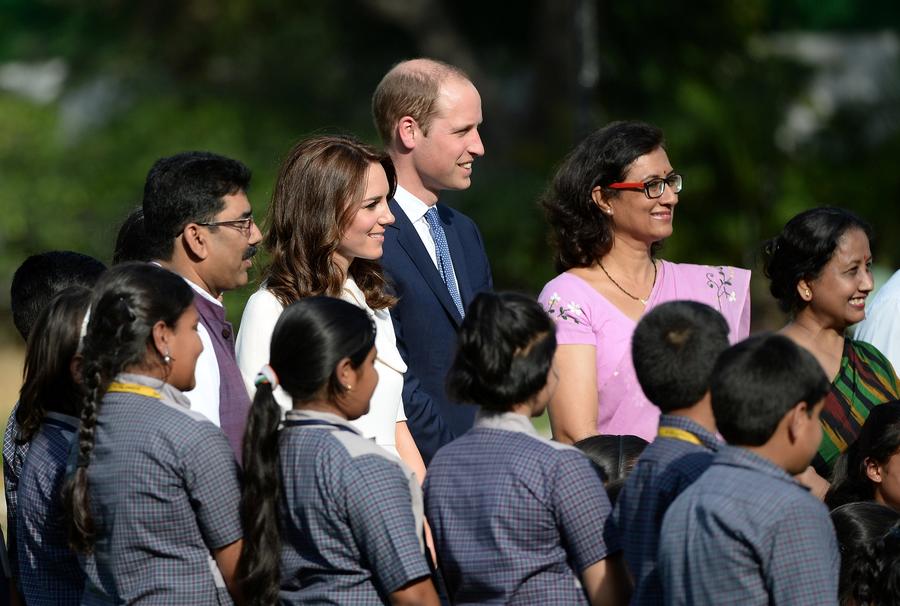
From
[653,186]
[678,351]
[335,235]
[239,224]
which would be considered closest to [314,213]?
[335,235]

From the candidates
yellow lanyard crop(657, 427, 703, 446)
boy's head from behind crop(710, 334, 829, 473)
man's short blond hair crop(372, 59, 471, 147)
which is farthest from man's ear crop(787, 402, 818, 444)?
man's short blond hair crop(372, 59, 471, 147)

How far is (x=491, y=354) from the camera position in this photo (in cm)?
317

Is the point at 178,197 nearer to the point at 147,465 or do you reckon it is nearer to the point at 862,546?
the point at 147,465

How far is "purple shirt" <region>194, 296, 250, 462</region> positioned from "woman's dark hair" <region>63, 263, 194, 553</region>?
17.2 inches

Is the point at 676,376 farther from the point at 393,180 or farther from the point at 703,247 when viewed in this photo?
the point at 703,247

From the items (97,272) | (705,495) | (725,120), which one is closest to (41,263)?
(97,272)

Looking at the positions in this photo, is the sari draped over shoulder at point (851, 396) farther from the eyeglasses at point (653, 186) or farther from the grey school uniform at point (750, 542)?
the grey school uniform at point (750, 542)

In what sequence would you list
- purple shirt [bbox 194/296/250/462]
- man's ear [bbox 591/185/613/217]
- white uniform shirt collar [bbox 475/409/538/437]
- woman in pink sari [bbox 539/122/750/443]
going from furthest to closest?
man's ear [bbox 591/185/613/217] < woman in pink sari [bbox 539/122/750/443] < purple shirt [bbox 194/296/250/462] < white uniform shirt collar [bbox 475/409/538/437]

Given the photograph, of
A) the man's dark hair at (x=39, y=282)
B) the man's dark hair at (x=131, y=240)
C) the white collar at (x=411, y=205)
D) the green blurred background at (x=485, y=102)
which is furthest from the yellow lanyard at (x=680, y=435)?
the green blurred background at (x=485, y=102)

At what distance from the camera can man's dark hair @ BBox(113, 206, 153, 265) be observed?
417 centimetres

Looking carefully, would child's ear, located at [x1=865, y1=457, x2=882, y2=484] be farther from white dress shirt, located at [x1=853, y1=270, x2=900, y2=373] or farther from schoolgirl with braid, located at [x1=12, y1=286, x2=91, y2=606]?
schoolgirl with braid, located at [x1=12, y1=286, x2=91, y2=606]

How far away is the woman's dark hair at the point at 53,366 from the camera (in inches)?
143

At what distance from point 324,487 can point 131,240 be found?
4.84 feet

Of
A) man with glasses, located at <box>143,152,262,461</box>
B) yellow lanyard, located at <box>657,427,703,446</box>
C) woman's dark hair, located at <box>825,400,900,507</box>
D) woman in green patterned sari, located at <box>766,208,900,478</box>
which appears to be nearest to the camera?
yellow lanyard, located at <box>657,427,703,446</box>
